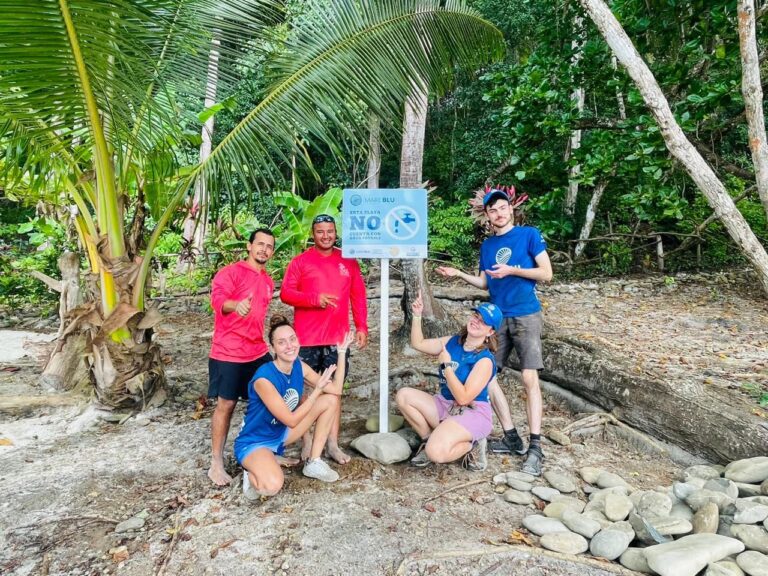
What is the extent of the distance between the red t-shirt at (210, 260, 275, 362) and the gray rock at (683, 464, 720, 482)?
274 centimetres

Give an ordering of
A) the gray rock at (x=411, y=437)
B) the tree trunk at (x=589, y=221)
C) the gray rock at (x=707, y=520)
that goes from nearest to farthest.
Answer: the gray rock at (x=707, y=520) < the gray rock at (x=411, y=437) < the tree trunk at (x=589, y=221)

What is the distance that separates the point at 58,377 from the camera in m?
5.00

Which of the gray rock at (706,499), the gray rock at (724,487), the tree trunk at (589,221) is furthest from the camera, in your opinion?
the tree trunk at (589,221)

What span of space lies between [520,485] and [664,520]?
77 cm

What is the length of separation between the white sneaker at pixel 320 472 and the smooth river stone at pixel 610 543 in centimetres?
143

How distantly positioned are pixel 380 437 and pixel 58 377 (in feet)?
10.9

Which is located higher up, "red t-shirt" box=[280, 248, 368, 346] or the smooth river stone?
"red t-shirt" box=[280, 248, 368, 346]

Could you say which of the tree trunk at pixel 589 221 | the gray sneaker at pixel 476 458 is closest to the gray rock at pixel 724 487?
the gray sneaker at pixel 476 458

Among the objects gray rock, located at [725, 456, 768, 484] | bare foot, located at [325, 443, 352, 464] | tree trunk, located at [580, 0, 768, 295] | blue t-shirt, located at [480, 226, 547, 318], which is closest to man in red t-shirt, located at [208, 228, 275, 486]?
bare foot, located at [325, 443, 352, 464]

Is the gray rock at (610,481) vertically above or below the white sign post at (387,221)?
below

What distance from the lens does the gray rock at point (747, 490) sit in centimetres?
286

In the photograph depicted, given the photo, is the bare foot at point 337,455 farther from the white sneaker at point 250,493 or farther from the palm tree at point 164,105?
the palm tree at point 164,105

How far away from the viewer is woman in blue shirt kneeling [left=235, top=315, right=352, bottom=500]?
2.93m

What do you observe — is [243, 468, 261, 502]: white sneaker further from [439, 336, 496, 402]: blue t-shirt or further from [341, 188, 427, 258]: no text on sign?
[341, 188, 427, 258]: no text on sign
